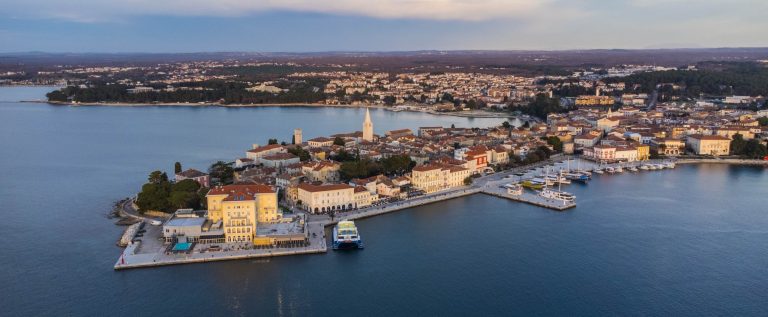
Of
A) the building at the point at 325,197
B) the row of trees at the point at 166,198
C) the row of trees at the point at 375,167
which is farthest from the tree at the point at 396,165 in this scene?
the row of trees at the point at 166,198

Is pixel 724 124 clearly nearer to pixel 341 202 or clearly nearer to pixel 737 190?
pixel 737 190

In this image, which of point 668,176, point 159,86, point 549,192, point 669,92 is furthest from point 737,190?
point 159,86

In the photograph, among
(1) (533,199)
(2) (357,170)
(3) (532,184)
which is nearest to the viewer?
(1) (533,199)

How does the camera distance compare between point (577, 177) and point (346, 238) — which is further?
point (577, 177)

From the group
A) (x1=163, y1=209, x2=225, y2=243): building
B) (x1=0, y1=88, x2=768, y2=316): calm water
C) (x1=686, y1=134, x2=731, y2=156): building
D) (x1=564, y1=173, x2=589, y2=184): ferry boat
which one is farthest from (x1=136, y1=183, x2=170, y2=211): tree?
(x1=686, y1=134, x2=731, y2=156): building

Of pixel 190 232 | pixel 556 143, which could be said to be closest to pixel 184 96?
pixel 556 143

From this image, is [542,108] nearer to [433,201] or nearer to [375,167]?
[375,167]
